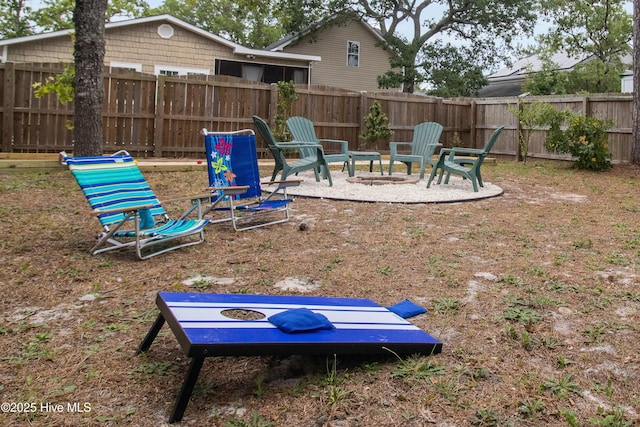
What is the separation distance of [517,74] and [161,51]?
59.8ft

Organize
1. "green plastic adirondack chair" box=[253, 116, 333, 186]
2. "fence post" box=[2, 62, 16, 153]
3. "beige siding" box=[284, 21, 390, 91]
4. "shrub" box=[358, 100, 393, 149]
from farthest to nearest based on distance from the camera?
"beige siding" box=[284, 21, 390, 91], "shrub" box=[358, 100, 393, 149], "fence post" box=[2, 62, 16, 153], "green plastic adirondack chair" box=[253, 116, 333, 186]

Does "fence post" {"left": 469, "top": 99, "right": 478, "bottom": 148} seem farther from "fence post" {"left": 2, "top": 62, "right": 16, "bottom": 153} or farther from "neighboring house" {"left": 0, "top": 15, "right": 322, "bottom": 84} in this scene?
"fence post" {"left": 2, "top": 62, "right": 16, "bottom": 153}

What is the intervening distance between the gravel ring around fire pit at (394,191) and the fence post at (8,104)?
502 centimetres

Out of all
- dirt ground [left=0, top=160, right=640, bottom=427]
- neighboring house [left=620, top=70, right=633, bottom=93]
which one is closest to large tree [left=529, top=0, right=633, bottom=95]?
neighboring house [left=620, top=70, right=633, bottom=93]

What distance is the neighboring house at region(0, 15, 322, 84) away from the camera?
15805 millimetres

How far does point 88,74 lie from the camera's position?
7.33 meters

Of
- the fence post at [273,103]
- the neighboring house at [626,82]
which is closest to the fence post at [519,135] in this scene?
the fence post at [273,103]

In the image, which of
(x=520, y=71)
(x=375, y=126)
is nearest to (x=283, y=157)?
(x=375, y=126)

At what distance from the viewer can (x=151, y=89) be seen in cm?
1112

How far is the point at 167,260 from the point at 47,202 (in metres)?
2.88

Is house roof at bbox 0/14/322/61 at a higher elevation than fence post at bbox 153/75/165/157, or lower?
higher

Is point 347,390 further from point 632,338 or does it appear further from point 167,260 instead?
point 167,260

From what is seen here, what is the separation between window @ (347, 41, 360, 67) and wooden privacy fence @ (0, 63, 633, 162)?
7778mm

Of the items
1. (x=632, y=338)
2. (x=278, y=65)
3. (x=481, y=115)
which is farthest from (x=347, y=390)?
(x=278, y=65)
